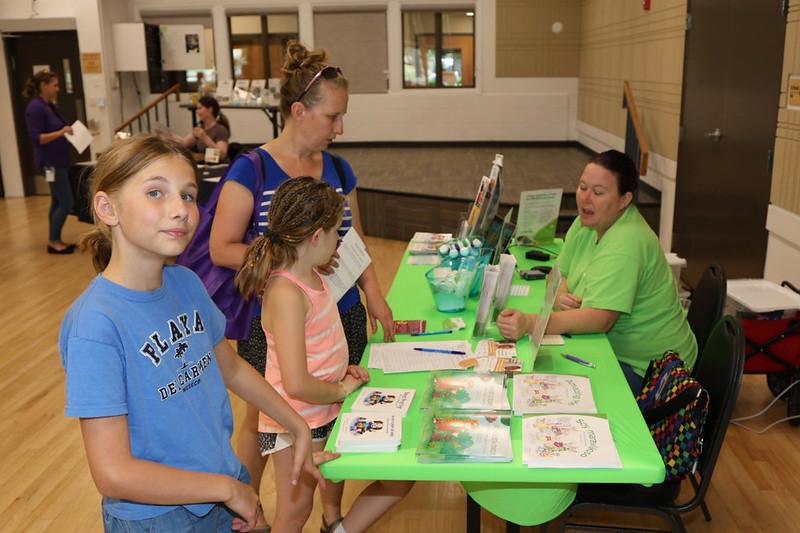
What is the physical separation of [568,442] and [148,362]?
3.04 ft

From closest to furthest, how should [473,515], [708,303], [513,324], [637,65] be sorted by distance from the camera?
[473,515]
[513,324]
[708,303]
[637,65]

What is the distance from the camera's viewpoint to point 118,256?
1.30 metres

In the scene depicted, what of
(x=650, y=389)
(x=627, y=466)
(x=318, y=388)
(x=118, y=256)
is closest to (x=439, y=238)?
(x=650, y=389)

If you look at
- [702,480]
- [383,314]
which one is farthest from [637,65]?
[702,480]

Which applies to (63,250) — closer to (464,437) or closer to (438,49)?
(464,437)

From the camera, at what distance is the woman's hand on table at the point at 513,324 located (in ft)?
7.43

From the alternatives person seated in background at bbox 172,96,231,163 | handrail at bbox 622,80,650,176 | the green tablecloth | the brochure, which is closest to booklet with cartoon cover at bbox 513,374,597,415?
the green tablecloth

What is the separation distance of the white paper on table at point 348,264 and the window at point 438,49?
9755 millimetres

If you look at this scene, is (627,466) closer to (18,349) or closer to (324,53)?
(324,53)

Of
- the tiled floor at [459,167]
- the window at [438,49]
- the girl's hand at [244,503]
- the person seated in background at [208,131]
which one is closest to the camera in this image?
the girl's hand at [244,503]

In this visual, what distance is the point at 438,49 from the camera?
Result: 11.5 metres

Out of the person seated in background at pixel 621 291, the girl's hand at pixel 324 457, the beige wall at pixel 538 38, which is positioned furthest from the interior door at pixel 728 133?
the beige wall at pixel 538 38

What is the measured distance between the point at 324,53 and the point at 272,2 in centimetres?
968

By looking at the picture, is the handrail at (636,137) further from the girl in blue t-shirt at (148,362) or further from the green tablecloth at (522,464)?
the girl in blue t-shirt at (148,362)
